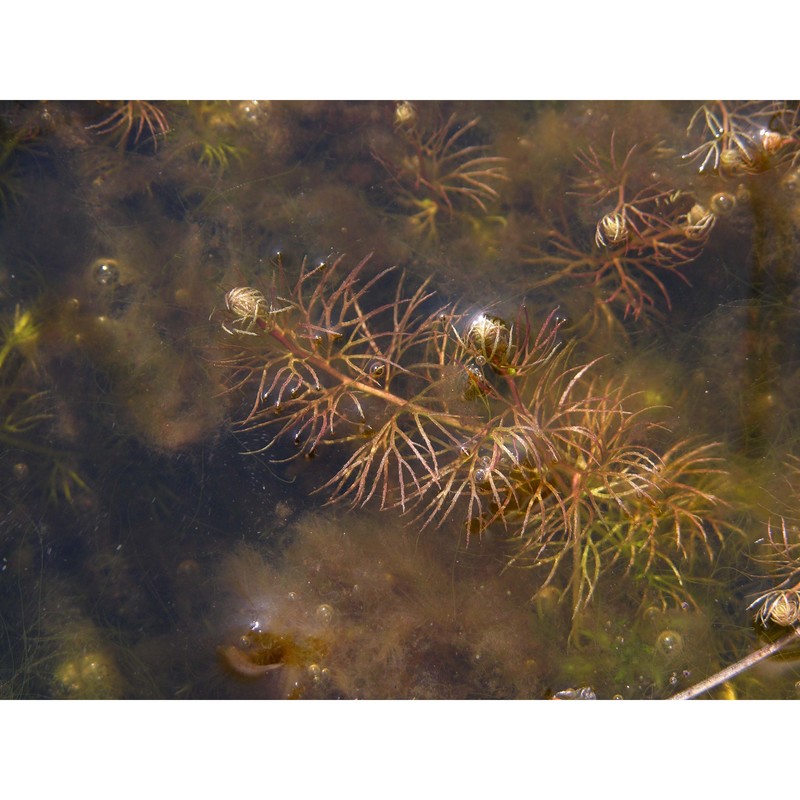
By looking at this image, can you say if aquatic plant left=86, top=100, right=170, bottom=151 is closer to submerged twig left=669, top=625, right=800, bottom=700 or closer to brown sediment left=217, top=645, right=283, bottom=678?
brown sediment left=217, top=645, right=283, bottom=678

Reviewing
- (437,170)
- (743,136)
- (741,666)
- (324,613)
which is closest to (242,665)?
(324,613)

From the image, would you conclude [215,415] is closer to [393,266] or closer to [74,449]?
[74,449]

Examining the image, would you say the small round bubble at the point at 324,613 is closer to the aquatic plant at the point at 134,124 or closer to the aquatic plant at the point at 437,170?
the aquatic plant at the point at 437,170

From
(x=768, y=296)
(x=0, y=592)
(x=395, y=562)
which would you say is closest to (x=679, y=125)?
(x=768, y=296)

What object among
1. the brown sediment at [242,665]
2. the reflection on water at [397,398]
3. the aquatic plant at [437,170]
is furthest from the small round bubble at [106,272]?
the brown sediment at [242,665]

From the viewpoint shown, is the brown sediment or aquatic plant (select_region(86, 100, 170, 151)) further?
aquatic plant (select_region(86, 100, 170, 151))

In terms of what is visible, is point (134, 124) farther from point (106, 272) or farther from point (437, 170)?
point (437, 170)

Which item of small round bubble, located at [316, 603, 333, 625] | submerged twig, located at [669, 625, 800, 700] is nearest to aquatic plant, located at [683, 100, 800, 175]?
submerged twig, located at [669, 625, 800, 700]
